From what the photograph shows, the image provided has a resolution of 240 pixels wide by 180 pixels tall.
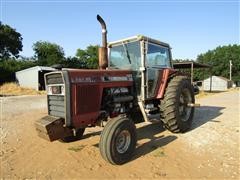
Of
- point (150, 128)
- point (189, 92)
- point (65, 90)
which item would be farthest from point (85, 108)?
point (189, 92)

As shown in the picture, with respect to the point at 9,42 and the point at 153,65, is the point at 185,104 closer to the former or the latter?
the point at 153,65

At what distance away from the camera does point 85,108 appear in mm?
A: 4605

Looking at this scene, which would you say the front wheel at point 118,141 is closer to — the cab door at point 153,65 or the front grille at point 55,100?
the front grille at point 55,100

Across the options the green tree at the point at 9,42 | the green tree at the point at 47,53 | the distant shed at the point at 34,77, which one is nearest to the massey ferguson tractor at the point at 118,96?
the distant shed at the point at 34,77

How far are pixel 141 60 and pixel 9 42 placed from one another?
149 feet

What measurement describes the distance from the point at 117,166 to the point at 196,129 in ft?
10.2

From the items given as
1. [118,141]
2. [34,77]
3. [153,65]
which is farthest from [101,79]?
[34,77]

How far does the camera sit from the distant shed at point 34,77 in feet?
82.9

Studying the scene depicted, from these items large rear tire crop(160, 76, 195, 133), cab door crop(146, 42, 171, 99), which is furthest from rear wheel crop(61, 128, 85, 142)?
large rear tire crop(160, 76, 195, 133)

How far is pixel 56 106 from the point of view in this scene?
4820 millimetres

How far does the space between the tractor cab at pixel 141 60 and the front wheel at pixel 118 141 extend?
Result: 1230 mm

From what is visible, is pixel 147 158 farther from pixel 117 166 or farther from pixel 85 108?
pixel 85 108

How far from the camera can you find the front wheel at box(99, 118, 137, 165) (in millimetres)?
4286

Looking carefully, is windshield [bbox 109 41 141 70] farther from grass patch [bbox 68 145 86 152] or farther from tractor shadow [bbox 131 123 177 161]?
grass patch [bbox 68 145 86 152]
